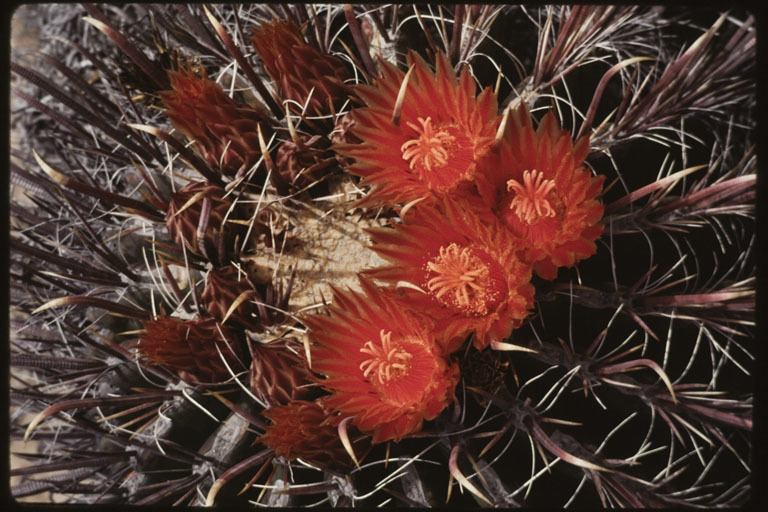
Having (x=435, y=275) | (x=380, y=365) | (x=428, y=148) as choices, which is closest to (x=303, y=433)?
(x=380, y=365)

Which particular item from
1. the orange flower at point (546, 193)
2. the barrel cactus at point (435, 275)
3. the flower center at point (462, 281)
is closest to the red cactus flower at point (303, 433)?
the barrel cactus at point (435, 275)

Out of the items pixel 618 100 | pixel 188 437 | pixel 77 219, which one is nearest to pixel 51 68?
pixel 77 219

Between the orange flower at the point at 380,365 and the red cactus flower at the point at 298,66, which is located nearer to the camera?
the orange flower at the point at 380,365

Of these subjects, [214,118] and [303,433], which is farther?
[214,118]

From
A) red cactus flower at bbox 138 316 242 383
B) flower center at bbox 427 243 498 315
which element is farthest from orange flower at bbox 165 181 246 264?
flower center at bbox 427 243 498 315

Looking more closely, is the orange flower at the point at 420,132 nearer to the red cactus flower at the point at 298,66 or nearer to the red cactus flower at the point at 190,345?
the red cactus flower at the point at 298,66

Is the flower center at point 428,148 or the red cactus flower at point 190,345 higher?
the flower center at point 428,148

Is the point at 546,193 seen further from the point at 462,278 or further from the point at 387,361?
the point at 387,361

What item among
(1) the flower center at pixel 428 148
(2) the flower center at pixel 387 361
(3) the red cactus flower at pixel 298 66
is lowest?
(2) the flower center at pixel 387 361
